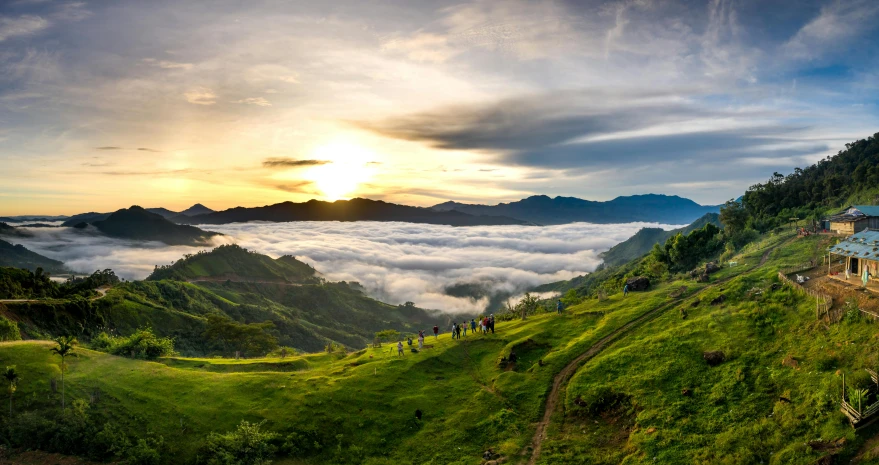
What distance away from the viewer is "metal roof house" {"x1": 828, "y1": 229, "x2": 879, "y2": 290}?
131ft

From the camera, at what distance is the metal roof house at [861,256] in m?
39.9

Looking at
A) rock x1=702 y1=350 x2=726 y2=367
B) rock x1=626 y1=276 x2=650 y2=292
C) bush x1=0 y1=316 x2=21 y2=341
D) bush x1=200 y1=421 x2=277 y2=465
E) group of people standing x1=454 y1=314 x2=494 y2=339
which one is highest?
rock x1=626 y1=276 x2=650 y2=292

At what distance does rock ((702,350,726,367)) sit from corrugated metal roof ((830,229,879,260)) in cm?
1733

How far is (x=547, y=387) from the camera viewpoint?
39.7 m

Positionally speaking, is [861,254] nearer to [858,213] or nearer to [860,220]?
[860,220]

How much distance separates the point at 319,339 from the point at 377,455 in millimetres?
142580

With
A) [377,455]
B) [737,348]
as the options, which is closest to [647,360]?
[737,348]

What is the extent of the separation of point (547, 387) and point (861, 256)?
100ft

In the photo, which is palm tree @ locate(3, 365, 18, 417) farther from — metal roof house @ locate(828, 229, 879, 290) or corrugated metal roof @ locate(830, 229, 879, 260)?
corrugated metal roof @ locate(830, 229, 879, 260)

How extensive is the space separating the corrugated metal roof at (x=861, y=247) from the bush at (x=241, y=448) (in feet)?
173

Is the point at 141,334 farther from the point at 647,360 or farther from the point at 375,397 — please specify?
the point at 647,360

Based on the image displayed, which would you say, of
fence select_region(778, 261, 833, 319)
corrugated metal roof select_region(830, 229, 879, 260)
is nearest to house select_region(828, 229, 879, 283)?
corrugated metal roof select_region(830, 229, 879, 260)

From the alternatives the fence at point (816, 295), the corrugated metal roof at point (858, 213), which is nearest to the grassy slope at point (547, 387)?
the fence at point (816, 295)

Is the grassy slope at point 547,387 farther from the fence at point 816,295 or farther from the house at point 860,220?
the house at point 860,220
